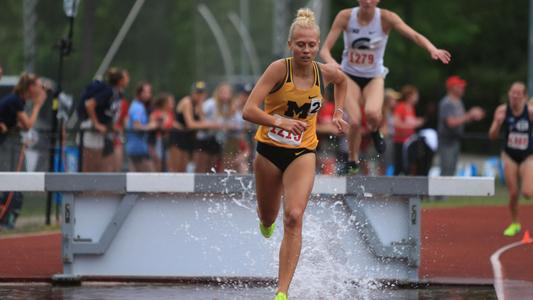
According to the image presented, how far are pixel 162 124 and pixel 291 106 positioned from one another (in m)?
12.6

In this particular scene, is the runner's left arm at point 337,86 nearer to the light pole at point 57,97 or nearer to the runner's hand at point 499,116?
the runner's hand at point 499,116

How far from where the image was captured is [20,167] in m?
17.2

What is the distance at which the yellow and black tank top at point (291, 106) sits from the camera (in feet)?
32.3

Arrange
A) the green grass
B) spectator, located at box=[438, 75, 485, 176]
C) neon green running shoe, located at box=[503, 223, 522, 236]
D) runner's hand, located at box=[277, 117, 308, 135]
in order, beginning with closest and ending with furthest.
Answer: runner's hand, located at box=[277, 117, 308, 135] < the green grass < neon green running shoe, located at box=[503, 223, 522, 236] < spectator, located at box=[438, 75, 485, 176]

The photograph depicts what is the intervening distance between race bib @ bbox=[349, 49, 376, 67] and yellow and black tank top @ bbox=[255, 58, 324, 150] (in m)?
3.38

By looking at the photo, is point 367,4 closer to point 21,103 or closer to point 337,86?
point 337,86

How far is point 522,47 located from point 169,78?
3060 centimetres

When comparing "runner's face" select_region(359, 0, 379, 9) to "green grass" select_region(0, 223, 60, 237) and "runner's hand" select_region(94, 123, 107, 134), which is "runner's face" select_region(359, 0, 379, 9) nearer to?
"green grass" select_region(0, 223, 60, 237)

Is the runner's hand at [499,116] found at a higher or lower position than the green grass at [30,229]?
higher

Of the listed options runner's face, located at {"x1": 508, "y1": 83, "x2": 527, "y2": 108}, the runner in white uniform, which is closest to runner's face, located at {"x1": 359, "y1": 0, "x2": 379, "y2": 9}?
the runner in white uniform

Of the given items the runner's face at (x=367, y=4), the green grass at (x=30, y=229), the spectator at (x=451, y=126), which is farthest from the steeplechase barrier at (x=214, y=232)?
the spectator at (x=451, y=126)

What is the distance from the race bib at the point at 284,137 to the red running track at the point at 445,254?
2604mm

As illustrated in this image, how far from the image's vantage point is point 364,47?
13.3 meters

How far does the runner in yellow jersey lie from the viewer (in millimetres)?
9680
